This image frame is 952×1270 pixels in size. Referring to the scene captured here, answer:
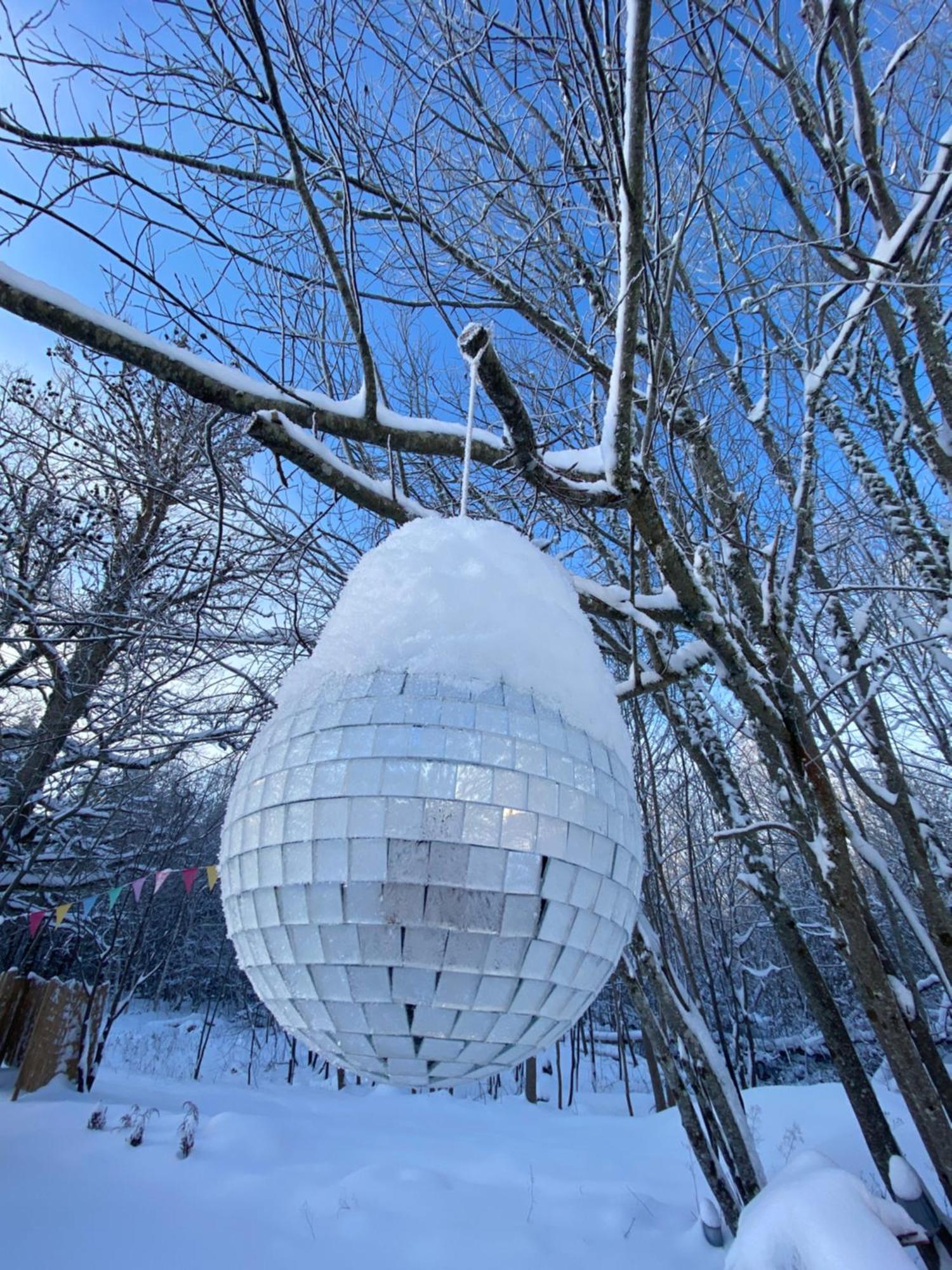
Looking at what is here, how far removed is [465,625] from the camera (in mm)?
999

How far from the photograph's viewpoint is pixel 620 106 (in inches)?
86.1

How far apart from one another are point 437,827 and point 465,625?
0.96ft

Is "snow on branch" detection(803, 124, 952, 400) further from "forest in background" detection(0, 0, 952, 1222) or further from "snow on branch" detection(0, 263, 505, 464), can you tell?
"snow on branch" detection(0, 263, 505, 464)

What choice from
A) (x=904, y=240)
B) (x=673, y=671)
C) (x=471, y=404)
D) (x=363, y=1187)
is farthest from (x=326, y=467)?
(x=363, y=1187)

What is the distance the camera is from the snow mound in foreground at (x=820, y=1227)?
176cm

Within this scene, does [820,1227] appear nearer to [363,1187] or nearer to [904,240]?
[904,240]

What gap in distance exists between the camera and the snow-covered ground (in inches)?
175

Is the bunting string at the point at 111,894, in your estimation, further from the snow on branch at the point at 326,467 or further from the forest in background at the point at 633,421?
the snow on branch at the point at 326,467

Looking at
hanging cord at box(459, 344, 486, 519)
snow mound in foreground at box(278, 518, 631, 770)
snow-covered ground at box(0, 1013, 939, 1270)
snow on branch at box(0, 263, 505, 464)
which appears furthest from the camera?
snow-covered ground at box(0, 1013, 939, 1270)

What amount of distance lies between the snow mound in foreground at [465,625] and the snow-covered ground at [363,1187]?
475cm

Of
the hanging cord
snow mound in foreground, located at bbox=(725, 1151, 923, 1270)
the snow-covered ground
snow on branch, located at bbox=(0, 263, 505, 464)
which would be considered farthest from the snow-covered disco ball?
the snow-covered ground

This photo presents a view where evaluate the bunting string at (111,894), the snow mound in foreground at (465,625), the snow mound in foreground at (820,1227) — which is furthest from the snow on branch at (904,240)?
the bunting string at (111,894)

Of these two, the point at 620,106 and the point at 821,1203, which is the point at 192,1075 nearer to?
the point at 821,1203

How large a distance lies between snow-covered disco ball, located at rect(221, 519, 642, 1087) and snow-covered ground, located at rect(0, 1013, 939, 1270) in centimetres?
455
